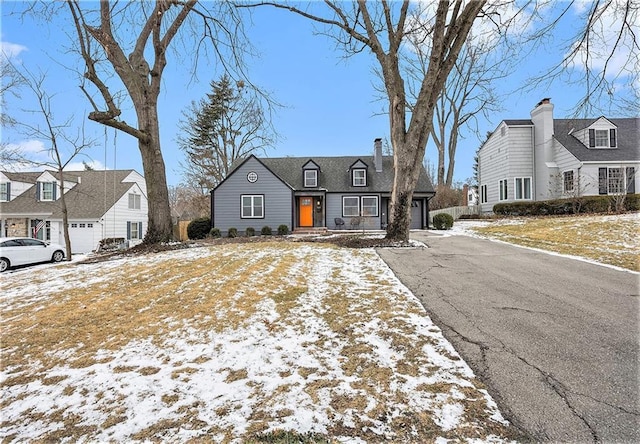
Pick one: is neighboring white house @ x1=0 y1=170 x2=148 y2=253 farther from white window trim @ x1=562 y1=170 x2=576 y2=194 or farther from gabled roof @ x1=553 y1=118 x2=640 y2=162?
gabled roof @ x1=553 y1=118 x2=640 y2=162

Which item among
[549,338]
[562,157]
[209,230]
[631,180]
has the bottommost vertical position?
[549,338]

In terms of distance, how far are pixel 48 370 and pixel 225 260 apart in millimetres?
5240

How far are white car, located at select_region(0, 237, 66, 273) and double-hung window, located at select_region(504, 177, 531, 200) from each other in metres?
27.2

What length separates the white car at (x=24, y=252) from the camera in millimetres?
13445

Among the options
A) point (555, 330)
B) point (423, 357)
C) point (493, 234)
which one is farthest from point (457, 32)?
point (423, 357)

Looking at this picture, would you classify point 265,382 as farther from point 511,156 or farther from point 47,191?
point 47,191

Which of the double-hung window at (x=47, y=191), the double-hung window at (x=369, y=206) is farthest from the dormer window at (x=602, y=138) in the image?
the double-hung window at (x=47, y=191)

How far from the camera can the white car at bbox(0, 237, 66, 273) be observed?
13445mm

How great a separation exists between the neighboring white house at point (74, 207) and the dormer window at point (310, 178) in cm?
1425

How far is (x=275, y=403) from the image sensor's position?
7.88 feet

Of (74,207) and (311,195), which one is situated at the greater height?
(311,195)

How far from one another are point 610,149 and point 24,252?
106 ft

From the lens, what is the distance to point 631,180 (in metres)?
18.7

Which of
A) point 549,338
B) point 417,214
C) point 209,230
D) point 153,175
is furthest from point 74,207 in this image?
point 549,338
